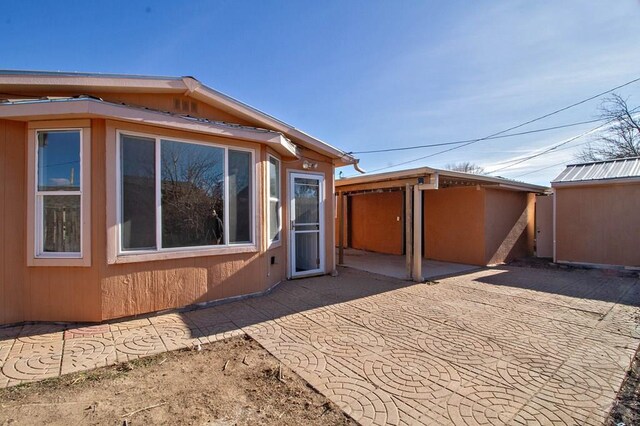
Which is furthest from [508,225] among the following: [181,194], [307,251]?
[181,194]

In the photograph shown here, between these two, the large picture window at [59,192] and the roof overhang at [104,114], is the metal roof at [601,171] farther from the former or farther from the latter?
the large picture window at [59,192]

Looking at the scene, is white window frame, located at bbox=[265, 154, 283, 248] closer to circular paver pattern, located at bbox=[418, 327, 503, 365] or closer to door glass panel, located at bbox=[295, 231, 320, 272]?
door glass panel, located at bbox=[295, 231, 320, 272]

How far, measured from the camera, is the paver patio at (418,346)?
8.38 ft

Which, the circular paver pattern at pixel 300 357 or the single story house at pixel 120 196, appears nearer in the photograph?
the circular paver pattern at pixel 300 357

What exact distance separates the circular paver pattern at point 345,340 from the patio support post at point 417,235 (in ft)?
11.5

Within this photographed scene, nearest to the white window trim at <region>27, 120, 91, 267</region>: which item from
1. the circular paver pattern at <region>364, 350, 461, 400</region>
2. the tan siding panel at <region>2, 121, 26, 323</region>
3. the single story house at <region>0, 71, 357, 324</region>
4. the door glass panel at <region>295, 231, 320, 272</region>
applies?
the single story house at <region>0, 71, 357, 324</region>

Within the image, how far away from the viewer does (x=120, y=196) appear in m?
4.30

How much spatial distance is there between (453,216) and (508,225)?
1.94 meters

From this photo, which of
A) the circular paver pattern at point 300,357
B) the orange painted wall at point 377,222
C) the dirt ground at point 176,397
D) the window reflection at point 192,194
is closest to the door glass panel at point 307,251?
the window reflection at point 192,194

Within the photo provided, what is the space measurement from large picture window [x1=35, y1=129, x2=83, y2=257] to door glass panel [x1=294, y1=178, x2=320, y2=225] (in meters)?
4.02

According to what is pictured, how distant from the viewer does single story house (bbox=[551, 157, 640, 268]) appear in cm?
875

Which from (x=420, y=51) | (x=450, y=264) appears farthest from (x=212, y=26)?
(x=450, y=264)

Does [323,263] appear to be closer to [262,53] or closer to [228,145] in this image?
[228,145]

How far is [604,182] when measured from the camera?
897 centimetres
